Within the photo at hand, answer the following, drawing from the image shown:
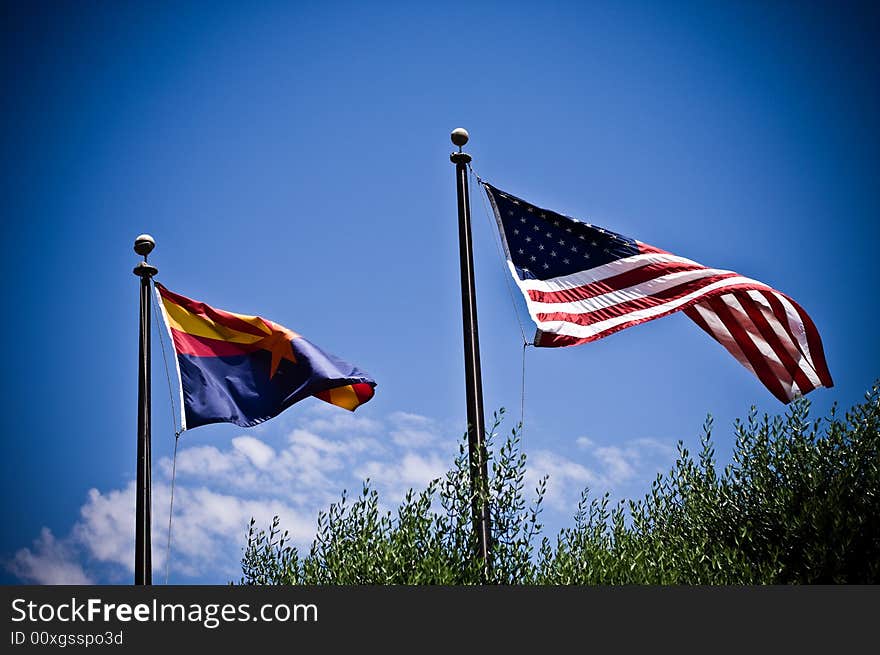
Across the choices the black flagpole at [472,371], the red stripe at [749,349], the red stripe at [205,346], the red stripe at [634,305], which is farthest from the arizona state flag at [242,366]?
the red stripe at [749,349]

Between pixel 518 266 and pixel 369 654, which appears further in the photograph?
pixel 518 266

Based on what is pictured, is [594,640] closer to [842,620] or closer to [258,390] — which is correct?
[842,620]

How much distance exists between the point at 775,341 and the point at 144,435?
913 cm

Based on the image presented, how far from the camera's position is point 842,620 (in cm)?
943

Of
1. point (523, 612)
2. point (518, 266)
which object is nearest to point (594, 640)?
point (523, 612)

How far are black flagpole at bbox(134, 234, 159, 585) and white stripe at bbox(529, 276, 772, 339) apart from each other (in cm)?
544

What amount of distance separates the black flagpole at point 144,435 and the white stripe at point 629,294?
18.1ft

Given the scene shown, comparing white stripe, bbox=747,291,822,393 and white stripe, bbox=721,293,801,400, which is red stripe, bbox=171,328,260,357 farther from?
white stripe, bbox=747,291,822,393

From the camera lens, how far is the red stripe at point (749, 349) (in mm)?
14469

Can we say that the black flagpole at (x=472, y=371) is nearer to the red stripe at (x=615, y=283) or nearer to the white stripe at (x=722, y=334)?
the red stripe at (x=615, y=283)

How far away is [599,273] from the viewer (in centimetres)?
1433

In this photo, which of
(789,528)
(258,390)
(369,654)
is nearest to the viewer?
(369,654)

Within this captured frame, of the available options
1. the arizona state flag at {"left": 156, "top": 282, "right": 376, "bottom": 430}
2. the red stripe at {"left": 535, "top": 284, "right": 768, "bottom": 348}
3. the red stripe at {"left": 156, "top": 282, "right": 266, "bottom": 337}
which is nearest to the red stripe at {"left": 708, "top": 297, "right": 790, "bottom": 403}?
the red stripe at {"left": 535, "top": 284, "right": 768, "bottom": 348}

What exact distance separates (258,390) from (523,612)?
6268mm
